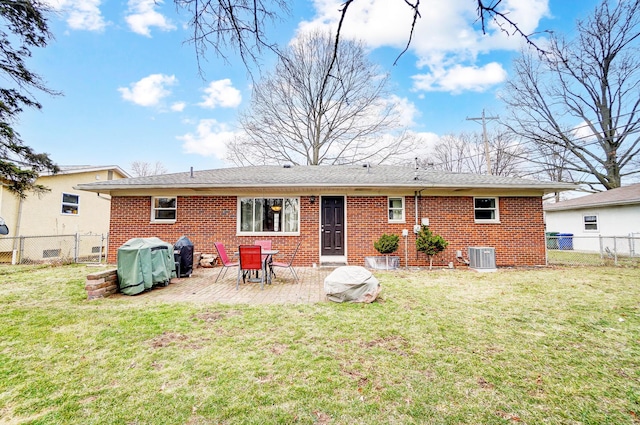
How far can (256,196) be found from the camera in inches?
382

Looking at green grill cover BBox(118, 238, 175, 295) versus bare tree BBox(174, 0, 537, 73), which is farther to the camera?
green grill cover BBox(118, 238, 175, 295)

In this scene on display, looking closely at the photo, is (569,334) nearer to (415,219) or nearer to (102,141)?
(415,219)

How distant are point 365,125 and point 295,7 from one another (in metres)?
17.7

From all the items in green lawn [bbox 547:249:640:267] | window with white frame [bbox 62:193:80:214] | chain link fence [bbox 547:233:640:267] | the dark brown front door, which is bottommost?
green lawn [bbox 547:249:640:267]

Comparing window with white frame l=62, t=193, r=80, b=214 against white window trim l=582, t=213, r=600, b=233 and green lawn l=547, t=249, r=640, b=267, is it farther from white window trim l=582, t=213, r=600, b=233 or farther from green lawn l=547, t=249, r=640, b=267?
white window trim l=582, t=213, r=600, b=233

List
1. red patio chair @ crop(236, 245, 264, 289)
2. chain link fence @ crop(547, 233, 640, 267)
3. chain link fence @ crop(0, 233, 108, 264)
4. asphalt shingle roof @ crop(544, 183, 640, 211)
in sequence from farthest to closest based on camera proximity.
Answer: asphalt shingle roof @ crop(544, 183, 640, 211)
chain link fence @ crop(547, 233, 640, 267)
chain link fence @ crop(0, 233, 108, 264)
red patio chair @ crop(236, 245, 264, 289)

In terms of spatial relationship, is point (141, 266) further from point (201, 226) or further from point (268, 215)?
point (268, 215)

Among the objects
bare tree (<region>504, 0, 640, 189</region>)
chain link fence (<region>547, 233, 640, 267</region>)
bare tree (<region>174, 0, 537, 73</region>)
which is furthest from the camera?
bare tree (<region>504, 0, 640, 189</region>)

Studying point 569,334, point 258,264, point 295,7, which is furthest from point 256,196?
point 569,334

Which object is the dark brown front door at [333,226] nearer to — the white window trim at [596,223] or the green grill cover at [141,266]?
the green grill cover at [141,266]

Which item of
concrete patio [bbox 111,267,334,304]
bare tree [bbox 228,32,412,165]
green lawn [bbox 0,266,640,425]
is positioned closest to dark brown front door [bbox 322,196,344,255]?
concrete patio [bbox 111,267,334,304]

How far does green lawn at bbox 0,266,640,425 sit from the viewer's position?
6.93ft

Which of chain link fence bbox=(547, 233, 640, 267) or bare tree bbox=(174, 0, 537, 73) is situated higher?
bare tree bbox=(174, 0, 537, 73)

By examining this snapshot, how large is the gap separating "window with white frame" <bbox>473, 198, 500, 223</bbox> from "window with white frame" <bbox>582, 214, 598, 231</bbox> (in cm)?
1027
